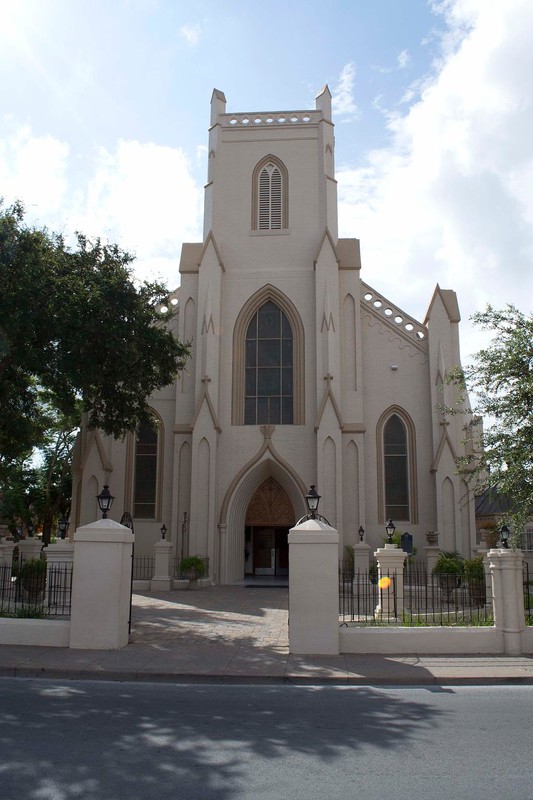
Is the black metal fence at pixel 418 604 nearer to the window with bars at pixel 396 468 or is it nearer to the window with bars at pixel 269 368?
the window with bars at pixel 396 468

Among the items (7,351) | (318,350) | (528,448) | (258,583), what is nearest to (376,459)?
(318,350)

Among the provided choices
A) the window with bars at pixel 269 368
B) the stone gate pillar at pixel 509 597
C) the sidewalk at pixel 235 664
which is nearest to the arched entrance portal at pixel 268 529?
the window with bars at pixel 269 368

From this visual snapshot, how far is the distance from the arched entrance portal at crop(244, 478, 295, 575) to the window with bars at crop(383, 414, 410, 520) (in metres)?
3.89

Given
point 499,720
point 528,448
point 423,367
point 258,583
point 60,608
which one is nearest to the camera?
point 499,720

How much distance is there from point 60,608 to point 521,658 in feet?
29.7

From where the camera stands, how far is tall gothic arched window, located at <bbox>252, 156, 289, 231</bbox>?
28.6 meters

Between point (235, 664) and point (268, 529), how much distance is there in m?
18.7

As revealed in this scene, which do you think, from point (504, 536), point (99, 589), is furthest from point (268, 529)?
point (99, 589)

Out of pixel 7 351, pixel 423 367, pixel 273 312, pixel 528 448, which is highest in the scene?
pixel 273 312

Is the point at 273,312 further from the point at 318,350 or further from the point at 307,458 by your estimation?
the point at 307,458

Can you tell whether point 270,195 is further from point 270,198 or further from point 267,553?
point 267,553

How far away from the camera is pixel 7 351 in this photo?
624 inches

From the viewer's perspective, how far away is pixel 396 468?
2647cm

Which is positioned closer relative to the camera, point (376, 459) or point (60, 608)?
point (60, 608)
